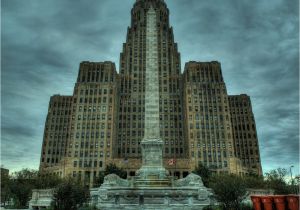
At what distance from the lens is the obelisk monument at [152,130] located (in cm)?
3904

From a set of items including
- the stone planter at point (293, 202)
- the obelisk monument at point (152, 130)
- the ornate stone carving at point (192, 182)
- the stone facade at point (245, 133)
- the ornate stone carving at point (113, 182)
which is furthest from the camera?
the stone facade at point (245, 133)

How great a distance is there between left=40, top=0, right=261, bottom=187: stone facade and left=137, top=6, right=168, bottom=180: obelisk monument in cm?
5513

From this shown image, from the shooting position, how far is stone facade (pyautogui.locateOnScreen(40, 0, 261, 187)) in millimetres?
107125

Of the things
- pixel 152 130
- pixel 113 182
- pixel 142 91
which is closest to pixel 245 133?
pixel 142 91

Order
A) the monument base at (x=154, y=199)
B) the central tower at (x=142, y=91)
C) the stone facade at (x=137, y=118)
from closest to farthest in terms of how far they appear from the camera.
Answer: the monument base at (x=154, y=199) < the stone facade at (x=137, y=118) < the central tower at (x=142, y=91)

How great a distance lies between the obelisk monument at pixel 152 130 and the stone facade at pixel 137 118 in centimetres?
5513

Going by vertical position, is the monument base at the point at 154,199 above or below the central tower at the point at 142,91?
below

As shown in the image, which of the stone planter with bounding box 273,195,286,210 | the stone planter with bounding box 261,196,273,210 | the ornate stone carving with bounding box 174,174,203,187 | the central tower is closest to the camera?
the stone planter with bounding box 273,195,286,210

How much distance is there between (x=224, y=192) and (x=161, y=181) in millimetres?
13528

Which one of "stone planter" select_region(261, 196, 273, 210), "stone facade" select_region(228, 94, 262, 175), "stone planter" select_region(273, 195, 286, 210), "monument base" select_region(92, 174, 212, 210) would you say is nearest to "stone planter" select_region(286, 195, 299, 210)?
"stone planter" select_region(273, 195, 286, 210)

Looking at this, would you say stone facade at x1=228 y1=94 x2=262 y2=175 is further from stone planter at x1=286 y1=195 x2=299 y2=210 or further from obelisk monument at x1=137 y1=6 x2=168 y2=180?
stone planter at x1=286 y1=195 x2=299 y2=210

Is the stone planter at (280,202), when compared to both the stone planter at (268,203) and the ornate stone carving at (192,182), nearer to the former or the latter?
the stone planter at (268,203)

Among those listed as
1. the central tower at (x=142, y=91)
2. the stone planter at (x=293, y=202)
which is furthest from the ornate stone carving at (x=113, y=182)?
the central tower at (x=142, y=91)

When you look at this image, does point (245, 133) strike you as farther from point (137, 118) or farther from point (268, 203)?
point (268, 203)
